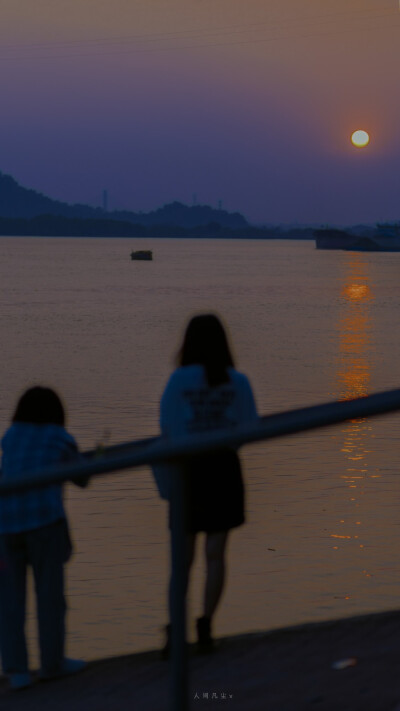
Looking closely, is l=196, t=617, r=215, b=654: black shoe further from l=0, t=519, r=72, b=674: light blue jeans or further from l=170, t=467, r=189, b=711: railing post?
l=170, t=467, r=189, b=711: railing post

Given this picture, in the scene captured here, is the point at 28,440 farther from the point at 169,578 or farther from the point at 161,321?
the point at 161,321

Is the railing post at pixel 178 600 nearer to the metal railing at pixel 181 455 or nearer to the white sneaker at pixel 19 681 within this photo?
the metal railing at pixel 181 455

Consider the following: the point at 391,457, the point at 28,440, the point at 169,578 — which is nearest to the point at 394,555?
the point at 391,457

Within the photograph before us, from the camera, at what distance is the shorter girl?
425 cm

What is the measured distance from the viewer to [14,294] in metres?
90.4

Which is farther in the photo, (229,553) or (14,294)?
(14,294)

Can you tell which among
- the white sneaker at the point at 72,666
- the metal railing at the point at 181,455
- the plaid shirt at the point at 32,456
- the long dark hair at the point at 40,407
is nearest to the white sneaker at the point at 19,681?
the white sneaker at the point at 72,666

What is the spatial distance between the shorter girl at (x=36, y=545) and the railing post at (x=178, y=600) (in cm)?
128

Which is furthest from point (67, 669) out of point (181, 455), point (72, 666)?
point (181, 455)

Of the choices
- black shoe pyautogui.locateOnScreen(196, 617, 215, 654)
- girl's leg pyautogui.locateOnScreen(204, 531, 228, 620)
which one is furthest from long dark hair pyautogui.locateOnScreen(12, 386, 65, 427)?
black shoe pyautogui.locateOnScreen(196, 617, 215, 654)

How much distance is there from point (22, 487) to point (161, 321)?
199 ft

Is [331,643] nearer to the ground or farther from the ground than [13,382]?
farther from the ground

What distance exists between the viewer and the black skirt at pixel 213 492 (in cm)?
278

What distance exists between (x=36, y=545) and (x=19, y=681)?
2.07 ft
